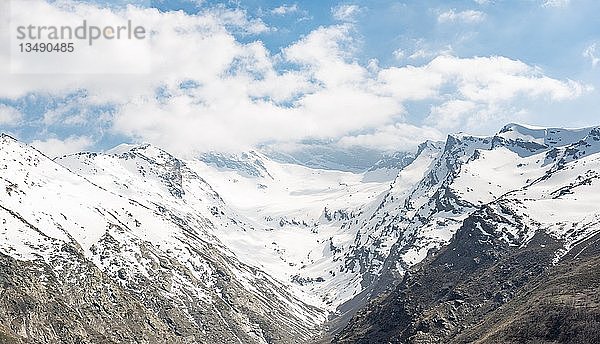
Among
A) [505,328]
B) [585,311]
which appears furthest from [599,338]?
[505,328]

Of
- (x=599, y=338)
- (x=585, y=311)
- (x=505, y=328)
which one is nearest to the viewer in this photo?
(x=599, y=338)

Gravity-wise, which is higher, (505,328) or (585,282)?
(585,282)

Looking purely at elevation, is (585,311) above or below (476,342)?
above

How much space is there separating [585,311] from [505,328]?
85.4 feet

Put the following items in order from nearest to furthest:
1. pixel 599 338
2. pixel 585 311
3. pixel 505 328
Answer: pixel 599 338 → pixel 585 311 → pixel 505 328

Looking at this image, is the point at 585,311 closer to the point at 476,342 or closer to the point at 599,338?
the point at 599,338

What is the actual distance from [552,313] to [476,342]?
87.8 feet

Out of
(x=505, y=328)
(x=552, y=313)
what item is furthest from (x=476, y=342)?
(x=552, y=313)

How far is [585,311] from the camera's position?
170 metres

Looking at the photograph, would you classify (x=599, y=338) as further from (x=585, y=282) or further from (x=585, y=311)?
(x=585, y=282)

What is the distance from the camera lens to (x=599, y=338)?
518ft

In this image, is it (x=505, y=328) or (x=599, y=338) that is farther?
(x=505, y=328)

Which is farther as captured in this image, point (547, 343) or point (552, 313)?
point (552, 313)

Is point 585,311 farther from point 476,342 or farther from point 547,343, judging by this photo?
point 476,342
